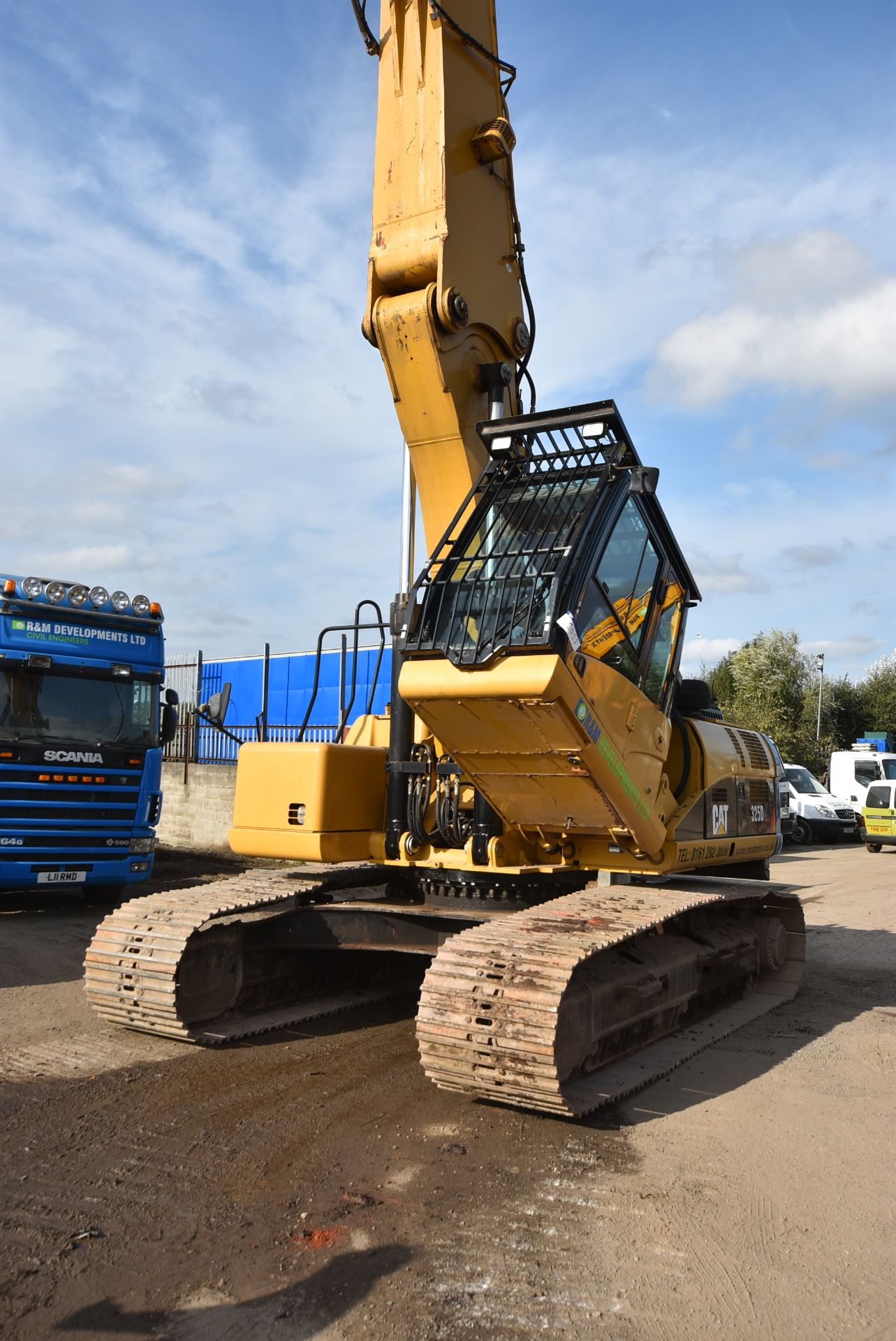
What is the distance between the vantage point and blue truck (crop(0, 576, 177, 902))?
10977 millimetres

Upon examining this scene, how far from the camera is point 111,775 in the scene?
1162 centimetres

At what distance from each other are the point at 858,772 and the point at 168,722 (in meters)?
21.9

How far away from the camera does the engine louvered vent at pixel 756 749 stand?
8.37m

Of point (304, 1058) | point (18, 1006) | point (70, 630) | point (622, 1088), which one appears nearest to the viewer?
point (622, 1088)

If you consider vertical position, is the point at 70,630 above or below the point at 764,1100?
above

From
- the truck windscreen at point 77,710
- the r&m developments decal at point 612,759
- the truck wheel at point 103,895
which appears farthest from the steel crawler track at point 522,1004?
the truck wheel at point 103,895

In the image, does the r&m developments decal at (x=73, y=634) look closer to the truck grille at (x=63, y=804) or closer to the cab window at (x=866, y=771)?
the truck grille at (x=63, y=804)

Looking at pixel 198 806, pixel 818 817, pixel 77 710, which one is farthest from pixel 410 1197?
pixel 818 817

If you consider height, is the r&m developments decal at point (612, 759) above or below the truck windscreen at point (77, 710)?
below

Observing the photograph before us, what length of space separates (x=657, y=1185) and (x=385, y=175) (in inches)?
228

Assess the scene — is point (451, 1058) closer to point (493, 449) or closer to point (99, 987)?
point (99, 987)

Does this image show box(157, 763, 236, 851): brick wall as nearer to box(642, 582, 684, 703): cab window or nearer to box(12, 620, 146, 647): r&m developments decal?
box(12, 620, 146, 647): r&m developments decal

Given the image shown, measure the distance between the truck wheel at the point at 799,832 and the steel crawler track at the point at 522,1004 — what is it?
71.5ft

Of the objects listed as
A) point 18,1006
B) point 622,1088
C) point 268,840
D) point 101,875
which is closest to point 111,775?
point 101,875
